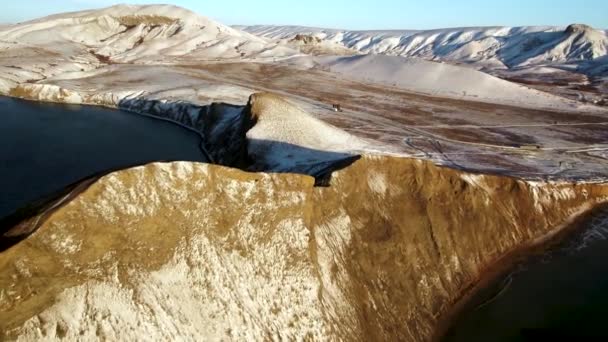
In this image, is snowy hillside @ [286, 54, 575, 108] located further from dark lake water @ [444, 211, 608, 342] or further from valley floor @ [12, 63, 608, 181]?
dark lake water @ [444, 211, 608, 342]

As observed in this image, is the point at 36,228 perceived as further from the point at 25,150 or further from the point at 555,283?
the point at 25,150

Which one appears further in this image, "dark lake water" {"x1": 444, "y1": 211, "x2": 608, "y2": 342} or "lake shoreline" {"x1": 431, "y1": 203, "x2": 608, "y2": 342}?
"lake shoreline" {"x1": 431, "y1": 203, "x2": 608, "y2": 342}

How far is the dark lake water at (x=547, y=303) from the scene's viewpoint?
18797 mm

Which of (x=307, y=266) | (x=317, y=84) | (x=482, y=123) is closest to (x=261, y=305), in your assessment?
(x=307, y=266)

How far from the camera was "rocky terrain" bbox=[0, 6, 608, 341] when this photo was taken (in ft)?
41.8

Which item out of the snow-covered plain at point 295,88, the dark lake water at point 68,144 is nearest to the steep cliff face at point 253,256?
the snow-covered plain at point 295,88

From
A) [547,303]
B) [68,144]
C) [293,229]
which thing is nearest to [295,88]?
[68,144]

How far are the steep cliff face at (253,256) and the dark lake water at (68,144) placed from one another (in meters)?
8.83

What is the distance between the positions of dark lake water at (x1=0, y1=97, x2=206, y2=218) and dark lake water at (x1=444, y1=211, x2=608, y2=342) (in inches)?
731

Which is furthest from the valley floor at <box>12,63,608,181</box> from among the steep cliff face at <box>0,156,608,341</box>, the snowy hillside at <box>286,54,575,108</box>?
the steep cliff face at <box>0,156,608,341</box>

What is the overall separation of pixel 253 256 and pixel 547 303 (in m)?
14.4

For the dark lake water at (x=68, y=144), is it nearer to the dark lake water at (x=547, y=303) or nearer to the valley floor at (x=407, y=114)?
the valley floor at (x=407, y=114)

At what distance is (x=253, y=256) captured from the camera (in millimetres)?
16219

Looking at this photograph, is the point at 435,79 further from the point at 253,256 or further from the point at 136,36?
the point at 253,256
